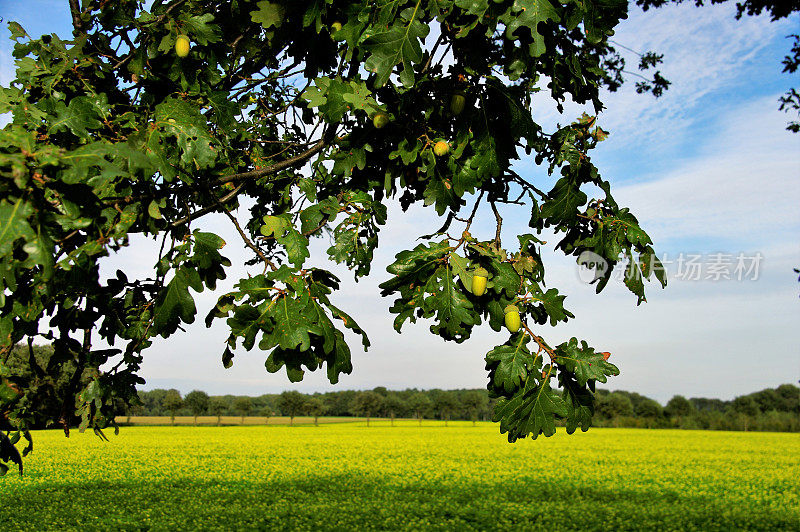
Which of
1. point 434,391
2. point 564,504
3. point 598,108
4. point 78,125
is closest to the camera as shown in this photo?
point 78,125

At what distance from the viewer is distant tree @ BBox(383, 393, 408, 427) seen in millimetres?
81750

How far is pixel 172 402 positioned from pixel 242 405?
1214 centimetres

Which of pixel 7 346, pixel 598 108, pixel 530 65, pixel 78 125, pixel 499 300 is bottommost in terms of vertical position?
pixel 7 346

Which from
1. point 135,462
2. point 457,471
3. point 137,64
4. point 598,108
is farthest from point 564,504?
point 135,462

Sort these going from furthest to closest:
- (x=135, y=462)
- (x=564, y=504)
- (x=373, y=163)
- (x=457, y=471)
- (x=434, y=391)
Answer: (x=434, y=391), (x=135, y=462), (x=457, y=471), (x=564, y=504), (x=373, y=163)

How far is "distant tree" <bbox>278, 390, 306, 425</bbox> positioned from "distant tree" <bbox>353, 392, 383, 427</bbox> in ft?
38.6

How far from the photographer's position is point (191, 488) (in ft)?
56.4

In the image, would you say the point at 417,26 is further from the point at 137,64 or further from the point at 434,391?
the point at 434,391

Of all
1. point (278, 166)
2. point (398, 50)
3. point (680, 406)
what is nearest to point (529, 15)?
point (398, 50)

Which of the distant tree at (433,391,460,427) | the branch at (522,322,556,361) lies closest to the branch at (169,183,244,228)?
the branch at (522,322,556,361)

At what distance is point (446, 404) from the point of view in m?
83.7

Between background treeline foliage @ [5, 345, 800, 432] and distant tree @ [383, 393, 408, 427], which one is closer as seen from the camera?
background treeline foliage @ [5, 345, 800, 432]

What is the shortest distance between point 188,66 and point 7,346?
159 centimetres

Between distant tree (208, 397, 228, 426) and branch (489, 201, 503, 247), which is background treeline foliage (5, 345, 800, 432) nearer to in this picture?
distant tree (208, 397, 228, 426)
